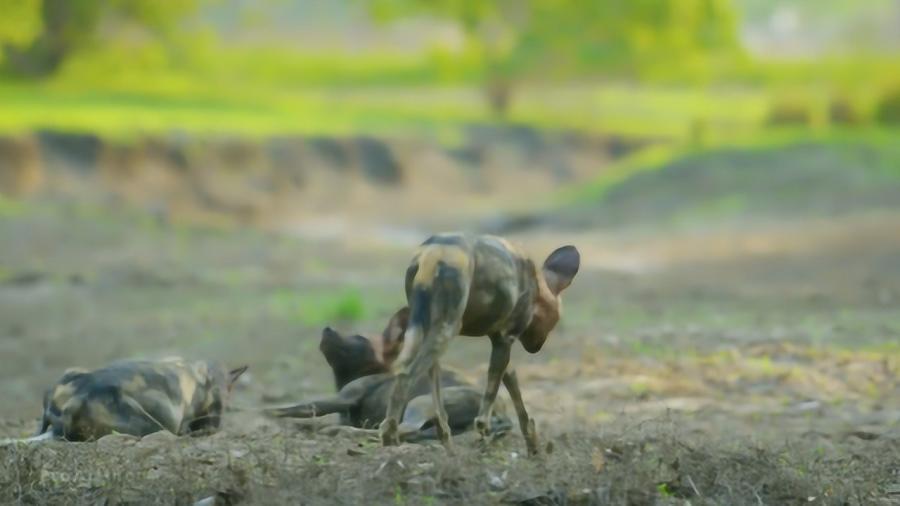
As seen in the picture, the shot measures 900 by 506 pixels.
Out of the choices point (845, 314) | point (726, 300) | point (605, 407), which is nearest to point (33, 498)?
point (605, 407)

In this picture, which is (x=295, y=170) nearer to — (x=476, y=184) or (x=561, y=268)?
(x=476, y=184)

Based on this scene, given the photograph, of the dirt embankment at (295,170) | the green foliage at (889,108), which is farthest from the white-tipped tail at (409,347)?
the green foliage at (889,108)

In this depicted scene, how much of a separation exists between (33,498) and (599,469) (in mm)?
1726

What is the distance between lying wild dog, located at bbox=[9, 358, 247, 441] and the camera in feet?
18.8

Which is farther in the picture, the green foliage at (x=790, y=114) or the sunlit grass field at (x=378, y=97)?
the green foliage at (x=790, y=114)

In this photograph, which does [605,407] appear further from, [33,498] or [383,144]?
[383,144]

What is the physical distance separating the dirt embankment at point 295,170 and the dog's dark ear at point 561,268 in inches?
616

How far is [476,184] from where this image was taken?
30156mm

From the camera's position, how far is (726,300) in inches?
515

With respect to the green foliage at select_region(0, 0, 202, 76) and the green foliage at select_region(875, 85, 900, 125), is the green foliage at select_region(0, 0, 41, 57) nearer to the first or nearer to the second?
the green foliage at select_region(0, 0, 202, 76)

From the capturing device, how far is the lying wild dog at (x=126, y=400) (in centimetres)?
573

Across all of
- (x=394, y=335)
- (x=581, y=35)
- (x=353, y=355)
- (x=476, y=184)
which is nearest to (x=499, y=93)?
(x=581, y=35)

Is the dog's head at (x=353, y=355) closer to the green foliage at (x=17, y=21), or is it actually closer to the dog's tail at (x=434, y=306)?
the dog's tail at (x=434, y=306)

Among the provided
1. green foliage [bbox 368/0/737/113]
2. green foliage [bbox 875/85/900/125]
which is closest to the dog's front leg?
green foliage [bbox 875/85/900/125]
